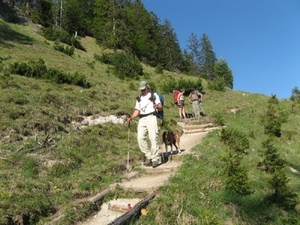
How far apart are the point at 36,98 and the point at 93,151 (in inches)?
206

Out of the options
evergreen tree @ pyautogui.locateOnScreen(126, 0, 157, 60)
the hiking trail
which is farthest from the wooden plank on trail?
evergreen tree @ pyautogui.locateOnScreen(126, 0, 157, 60)

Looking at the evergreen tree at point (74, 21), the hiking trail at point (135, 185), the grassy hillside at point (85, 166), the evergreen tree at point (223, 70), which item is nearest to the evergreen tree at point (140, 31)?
the evergreen tree at point (74, 21)

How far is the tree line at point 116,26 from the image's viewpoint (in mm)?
48125

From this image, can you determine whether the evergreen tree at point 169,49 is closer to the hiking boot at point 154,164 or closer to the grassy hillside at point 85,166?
the grassy hillside at point 85,166

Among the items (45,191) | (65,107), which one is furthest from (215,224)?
(65,107)

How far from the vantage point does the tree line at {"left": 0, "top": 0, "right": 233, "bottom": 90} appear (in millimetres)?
48125

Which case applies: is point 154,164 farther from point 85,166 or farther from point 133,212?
point 133,212

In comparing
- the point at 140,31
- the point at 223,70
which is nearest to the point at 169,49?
the point at 140,31

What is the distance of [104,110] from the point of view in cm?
1688

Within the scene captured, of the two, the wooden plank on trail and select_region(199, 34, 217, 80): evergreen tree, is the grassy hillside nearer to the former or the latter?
the wooden plank on trail

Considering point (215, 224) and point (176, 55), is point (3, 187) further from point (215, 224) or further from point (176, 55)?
point (176, 55)

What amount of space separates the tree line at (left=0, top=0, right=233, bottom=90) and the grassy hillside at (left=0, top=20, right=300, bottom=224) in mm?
19352

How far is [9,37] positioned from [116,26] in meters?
23.5

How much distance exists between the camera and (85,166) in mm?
9406
